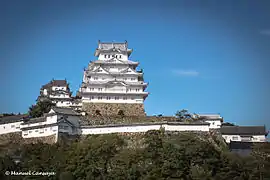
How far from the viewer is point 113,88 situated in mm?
38875

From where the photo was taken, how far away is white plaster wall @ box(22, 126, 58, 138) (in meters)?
32.3

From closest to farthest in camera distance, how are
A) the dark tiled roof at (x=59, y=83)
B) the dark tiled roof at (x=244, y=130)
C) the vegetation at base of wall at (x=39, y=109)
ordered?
the vegetation at base of wall at (x=39, y=109), the dark tiled roof at (x=244, y=130), the dark tiled roof at (x=59, y=83)

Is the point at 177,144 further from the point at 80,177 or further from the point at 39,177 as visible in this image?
the point at 39,177

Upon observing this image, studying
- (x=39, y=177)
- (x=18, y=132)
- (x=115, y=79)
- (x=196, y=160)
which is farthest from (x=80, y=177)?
(x=115, y=79)

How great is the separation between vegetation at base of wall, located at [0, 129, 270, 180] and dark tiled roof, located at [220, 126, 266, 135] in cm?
1008

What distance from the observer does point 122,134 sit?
32.2m

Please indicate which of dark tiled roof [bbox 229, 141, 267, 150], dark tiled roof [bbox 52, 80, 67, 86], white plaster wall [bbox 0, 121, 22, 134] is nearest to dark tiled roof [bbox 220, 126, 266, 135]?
dark tiled roof [bbox 229, 141, 267, 150]

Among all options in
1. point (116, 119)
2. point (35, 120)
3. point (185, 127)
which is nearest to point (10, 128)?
point (35, 120)

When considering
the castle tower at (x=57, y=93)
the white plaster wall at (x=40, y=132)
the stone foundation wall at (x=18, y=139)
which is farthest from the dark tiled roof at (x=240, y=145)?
the castle tower at (x=57, y=93)

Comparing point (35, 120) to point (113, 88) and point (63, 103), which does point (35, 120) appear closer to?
point (113, 88)

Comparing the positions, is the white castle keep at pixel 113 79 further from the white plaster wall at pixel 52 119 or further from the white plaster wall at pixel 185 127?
the white plaster wall at pixel 185 127

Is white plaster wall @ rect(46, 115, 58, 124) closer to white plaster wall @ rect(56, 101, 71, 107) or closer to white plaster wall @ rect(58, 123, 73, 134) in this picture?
white plaster wall @ rect(58, 123, 73, 134)

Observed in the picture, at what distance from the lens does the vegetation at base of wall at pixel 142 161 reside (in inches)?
1018

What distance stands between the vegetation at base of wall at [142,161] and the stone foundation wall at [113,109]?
7183 mm
